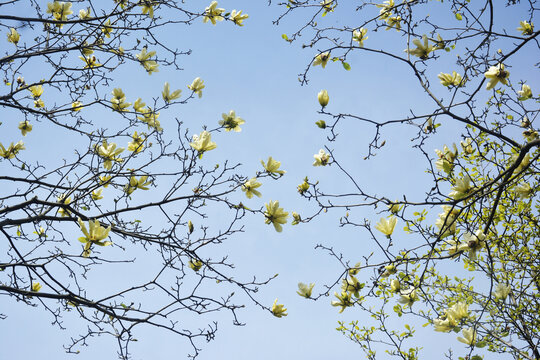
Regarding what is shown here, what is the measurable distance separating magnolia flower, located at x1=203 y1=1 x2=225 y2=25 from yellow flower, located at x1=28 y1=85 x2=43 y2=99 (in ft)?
4.50

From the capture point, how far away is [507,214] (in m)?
4.43

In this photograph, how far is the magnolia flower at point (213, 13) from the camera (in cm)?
302

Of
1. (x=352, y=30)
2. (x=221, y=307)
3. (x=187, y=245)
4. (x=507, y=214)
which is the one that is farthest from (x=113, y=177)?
(x=507, y=214)

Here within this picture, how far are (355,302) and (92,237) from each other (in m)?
1.56

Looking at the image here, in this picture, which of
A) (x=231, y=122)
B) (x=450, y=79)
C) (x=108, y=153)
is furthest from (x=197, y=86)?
(x=450, y=79)

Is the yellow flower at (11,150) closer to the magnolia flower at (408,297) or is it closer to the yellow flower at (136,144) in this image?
the yellow flower at (136,144)

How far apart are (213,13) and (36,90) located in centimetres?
148

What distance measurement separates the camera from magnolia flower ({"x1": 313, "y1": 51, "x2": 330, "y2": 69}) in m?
2.79

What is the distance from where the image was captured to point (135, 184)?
107 inches

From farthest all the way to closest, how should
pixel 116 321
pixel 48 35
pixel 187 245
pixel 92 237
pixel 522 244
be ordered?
pixel 522 244, pixel 48 35, pixel 187 245, pixel 116 321, pixel 92 237

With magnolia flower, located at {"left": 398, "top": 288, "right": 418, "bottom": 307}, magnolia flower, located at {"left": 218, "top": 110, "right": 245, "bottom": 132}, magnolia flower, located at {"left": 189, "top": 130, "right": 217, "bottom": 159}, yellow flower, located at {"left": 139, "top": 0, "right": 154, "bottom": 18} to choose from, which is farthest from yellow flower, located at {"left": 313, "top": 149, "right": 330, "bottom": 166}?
yellow flower, located at {"left": 139, "top": 0, "right": 154, "bottom": 18}

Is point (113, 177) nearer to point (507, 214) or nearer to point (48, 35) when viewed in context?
point (48, 35)

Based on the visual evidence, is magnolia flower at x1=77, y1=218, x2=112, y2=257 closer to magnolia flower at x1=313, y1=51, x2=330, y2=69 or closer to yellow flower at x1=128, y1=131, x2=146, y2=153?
yellow flower at x1=128, y1=131, x2=146, y2=153

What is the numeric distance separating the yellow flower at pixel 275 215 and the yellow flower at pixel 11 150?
1.93m
